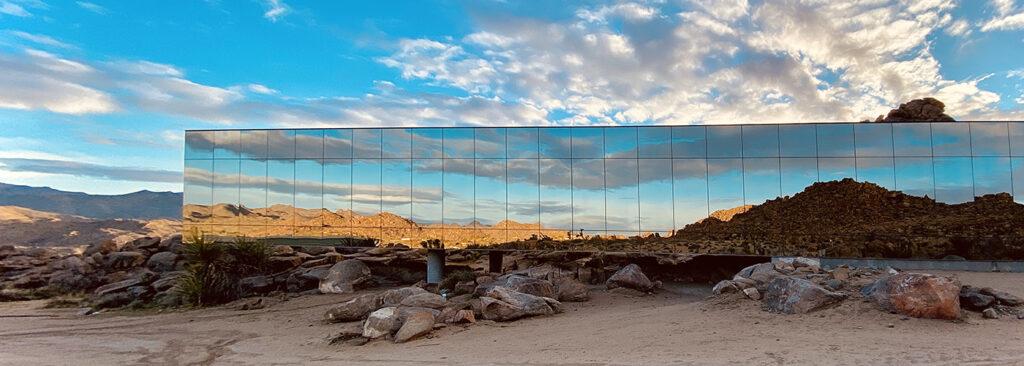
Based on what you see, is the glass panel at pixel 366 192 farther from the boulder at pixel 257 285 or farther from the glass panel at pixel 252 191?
the boulder at pixel 257 285

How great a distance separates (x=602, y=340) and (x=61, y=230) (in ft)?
263

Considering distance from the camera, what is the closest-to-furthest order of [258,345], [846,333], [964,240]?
[846,333] → [258,345] → [964,240]

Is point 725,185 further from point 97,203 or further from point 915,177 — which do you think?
point 97,203

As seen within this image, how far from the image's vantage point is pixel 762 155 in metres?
20.0

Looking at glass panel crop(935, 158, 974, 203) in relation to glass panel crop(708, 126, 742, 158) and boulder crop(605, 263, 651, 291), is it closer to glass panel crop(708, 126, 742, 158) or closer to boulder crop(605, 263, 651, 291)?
glass panel crop(708, 126, 742, 158)

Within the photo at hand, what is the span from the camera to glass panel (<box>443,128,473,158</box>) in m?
22.0

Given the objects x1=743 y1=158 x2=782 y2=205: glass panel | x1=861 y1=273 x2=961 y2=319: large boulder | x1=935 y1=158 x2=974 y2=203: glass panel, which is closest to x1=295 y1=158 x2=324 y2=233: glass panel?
x1=743 y1=158 x2=782 y2=205: glass panel

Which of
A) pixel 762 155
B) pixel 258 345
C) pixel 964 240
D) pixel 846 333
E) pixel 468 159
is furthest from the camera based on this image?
pixel 468 159

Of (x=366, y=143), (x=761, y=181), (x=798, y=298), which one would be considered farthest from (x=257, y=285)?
(x=761, y=181)

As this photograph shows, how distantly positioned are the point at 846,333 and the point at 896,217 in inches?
445

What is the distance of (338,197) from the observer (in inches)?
894

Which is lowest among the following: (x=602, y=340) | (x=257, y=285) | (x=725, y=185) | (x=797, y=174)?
(x=257, y=285)

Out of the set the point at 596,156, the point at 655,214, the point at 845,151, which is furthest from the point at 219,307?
the point at 845,151

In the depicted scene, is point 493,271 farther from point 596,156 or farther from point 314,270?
point 314,270
